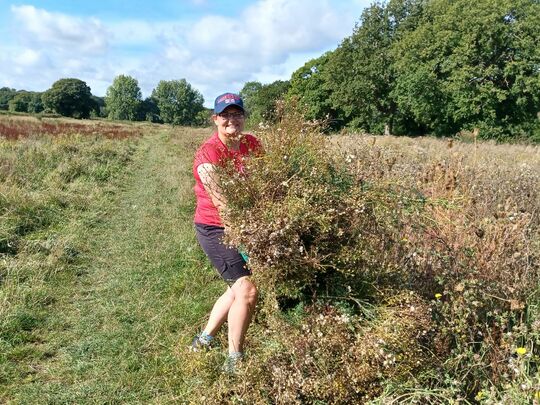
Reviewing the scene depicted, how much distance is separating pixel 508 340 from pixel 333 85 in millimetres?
46406

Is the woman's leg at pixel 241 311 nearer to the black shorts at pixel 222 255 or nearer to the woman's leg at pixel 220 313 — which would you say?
the black shorts at pixel 222 255

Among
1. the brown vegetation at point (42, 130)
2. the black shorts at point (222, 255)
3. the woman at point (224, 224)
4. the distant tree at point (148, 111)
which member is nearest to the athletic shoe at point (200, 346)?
the woman at point (224, 224)

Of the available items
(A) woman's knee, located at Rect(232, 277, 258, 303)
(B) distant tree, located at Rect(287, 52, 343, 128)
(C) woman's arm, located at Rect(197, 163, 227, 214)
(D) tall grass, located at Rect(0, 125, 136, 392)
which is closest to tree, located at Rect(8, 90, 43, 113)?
(B) distant tree, located at Rect(287, 52, 343, 128)

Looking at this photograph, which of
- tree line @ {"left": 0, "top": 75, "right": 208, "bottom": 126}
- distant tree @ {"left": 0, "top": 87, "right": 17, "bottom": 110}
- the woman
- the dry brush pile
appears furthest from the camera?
distant tree @ {"left": 0, "top": 87, "right": 17, "bottom": 110}

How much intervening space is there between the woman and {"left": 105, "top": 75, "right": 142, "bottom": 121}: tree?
105 m

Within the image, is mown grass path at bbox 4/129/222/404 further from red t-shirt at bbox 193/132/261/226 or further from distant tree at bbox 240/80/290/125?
distant tree at bbox 240/80/290/125

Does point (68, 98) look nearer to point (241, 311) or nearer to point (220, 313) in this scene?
point (220, 313)

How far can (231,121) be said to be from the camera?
3342 millimetres

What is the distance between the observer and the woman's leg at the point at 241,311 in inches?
122

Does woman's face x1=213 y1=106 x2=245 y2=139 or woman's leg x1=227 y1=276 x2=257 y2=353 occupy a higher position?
woman's face x1=213 y1=106 x2=245 y2=139

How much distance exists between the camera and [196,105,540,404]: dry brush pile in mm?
2508

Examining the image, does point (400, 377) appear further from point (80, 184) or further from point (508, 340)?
point (80, 184)

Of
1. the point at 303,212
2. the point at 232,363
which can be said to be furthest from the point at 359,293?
the point at 232,363

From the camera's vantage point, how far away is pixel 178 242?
6.56 m
